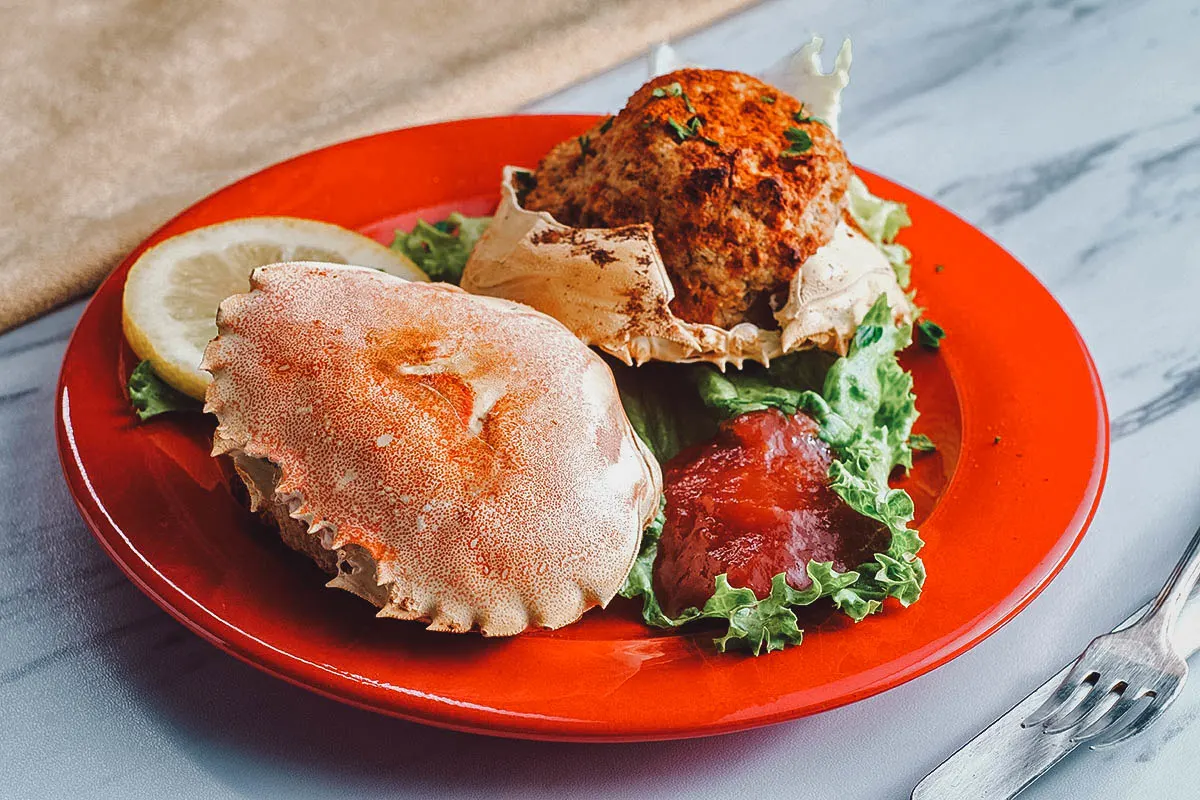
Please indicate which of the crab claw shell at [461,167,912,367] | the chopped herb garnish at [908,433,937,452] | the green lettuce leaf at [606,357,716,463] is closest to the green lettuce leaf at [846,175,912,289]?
the crab claw shell at [461,167,912,367]

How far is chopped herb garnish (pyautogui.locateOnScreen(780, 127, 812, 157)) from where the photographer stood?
106 inches

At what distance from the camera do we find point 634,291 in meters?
2.55

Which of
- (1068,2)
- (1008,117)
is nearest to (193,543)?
(1008,117)

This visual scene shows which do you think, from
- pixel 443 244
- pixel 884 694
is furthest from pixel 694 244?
pixel 884 694

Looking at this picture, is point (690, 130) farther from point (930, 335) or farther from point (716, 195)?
point (930, 335)

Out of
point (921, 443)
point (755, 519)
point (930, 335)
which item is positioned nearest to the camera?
point (755, 519)

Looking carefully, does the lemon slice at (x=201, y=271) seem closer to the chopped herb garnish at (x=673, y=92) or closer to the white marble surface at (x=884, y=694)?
the white marble surface at (x=884, y=694)

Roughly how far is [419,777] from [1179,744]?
142 centimetres

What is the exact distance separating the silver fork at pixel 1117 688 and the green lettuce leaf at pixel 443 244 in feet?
5.41

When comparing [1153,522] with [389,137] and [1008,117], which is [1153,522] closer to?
[1008,117]

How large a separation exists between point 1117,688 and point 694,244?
118cm

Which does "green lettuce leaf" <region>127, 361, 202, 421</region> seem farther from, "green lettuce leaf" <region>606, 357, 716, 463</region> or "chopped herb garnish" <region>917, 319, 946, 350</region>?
"chopped herb garnish" <region>917, 319, 946, 350</region>

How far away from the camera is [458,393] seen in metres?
2.12

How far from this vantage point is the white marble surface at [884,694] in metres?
2.11
